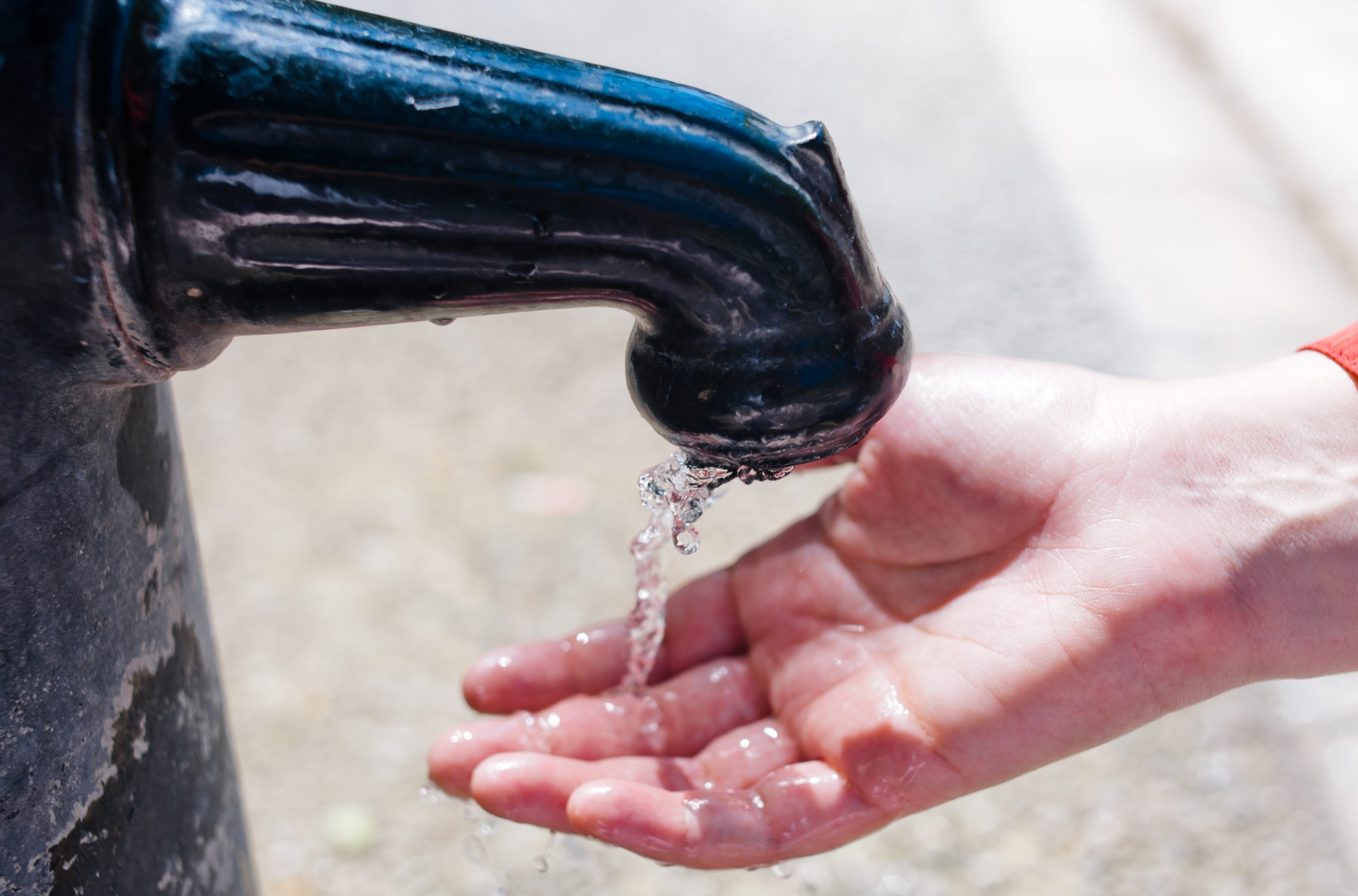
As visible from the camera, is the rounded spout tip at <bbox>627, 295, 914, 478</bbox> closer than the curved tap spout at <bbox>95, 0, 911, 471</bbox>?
No

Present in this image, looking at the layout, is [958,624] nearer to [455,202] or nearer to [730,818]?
[730,818]

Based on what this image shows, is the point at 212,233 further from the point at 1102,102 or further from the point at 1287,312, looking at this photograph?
the point at 1102,102

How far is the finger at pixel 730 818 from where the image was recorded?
3.64 ft

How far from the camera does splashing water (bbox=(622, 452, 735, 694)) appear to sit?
3.49ft

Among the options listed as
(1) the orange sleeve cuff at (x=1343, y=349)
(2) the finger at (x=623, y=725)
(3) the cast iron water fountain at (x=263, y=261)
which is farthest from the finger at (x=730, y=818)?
(1) the orange sleeve cuff at (x=1343, y=349)

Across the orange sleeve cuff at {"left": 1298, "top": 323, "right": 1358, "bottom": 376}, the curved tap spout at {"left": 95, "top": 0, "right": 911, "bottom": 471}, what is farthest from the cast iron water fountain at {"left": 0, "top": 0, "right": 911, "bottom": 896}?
the orange sleeve cuff at {"left": 1298, "top": 323, "right": 1358, "bottom": 376}

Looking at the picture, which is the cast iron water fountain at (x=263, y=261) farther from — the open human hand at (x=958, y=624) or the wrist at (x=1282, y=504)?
the wrist at (x=1282, y=504)

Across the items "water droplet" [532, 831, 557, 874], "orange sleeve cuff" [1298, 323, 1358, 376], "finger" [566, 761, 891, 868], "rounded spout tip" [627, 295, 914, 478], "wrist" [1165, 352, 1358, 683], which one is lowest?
"water droplet" [532, 831, 557, 874]

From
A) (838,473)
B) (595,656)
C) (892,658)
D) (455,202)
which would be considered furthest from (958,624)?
(838,473)

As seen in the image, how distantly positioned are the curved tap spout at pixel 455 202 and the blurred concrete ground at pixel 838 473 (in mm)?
1144

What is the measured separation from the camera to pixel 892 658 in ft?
4.32

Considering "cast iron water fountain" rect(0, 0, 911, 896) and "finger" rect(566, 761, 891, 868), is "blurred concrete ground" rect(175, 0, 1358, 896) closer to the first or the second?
"finger" rect(566, 761, 891, 868)

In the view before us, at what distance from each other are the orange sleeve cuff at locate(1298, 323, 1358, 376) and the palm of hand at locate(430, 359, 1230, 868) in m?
0.26

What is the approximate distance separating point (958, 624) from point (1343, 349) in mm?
568
